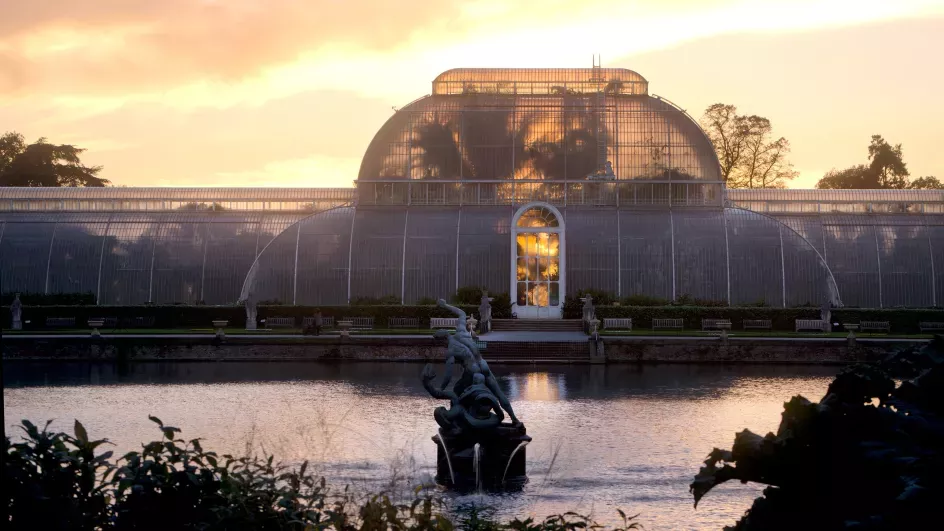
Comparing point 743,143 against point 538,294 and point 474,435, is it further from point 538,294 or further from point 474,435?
point 474,435

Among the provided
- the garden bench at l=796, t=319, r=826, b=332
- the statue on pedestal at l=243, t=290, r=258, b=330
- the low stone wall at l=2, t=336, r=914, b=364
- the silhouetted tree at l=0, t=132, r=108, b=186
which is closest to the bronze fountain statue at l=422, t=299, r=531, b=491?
the low stone wall at l=2, t=336, r=914, b=364

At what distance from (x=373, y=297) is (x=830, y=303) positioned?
26292 mm

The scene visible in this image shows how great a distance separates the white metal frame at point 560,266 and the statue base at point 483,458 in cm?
4157

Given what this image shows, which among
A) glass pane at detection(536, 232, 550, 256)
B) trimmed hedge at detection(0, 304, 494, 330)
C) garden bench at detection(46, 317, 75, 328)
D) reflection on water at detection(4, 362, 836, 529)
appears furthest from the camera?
glass pane at detection(536, 232, 550, 256)

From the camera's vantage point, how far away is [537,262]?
6344 cm

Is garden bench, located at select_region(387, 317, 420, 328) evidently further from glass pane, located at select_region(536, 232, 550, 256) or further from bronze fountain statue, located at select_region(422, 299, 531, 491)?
bronze fountain statue, located at select_region(422, 299, 531, 491)

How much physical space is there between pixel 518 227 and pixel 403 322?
11.1 metres

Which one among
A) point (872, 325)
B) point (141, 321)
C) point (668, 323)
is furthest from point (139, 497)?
point (872, 325)

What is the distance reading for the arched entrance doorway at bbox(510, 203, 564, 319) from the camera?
206 feet

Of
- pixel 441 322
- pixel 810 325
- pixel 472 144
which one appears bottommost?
pixel 810 325

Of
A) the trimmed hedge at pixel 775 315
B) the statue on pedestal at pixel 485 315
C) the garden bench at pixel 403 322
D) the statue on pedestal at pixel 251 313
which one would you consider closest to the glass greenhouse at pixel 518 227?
the statue on pedestal at pixel 251 313

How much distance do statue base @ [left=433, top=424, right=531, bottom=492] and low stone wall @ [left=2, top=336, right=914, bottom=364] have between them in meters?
25.1

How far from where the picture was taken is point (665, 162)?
224ft

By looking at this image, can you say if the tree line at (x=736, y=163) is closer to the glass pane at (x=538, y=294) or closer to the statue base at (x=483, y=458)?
the glass pane at (x=538, y=294)
